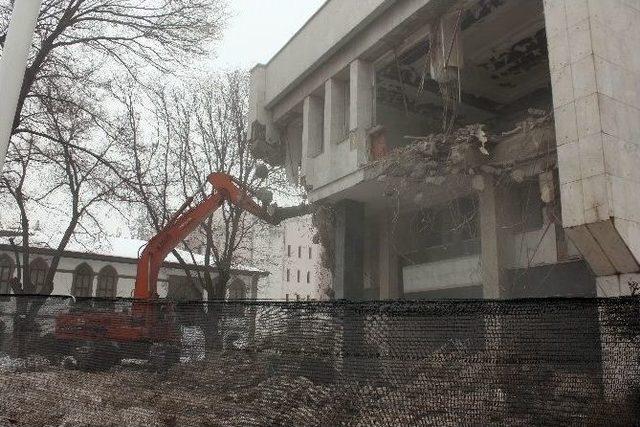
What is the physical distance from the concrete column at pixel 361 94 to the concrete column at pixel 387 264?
3.95 metres

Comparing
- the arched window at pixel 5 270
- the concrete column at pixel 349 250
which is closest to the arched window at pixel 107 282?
the arched window at pixel 5 270

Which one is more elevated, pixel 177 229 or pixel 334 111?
pixel 334 111

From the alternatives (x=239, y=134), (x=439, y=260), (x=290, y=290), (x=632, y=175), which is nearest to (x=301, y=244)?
(x=290, y=290)

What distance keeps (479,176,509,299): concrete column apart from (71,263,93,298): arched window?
26.2 meters

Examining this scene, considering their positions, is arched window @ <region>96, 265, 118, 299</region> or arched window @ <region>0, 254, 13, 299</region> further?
arched window @ <region>96, 265, 118, 299</region>

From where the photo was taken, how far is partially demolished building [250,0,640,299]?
26.9 ft

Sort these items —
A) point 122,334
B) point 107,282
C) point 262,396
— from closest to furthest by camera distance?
point 262,396, point 122,334, point 107,282

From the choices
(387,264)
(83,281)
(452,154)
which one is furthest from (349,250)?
(83,281)

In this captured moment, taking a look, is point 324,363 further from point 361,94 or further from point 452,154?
point 361,94

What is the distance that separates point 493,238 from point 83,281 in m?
26.7

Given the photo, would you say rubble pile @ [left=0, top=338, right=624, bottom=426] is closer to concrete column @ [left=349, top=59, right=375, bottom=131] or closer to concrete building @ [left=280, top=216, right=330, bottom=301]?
concrete column @ [left=349, top=59, right=375, bottom=131]

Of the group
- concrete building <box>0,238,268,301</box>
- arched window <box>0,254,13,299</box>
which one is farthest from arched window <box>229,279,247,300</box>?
arched window <box>0,254,13,299</box>

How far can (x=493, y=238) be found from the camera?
42.4 ft

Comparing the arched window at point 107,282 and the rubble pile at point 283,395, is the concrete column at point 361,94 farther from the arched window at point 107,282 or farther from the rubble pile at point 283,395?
the arched window at point 107,282
